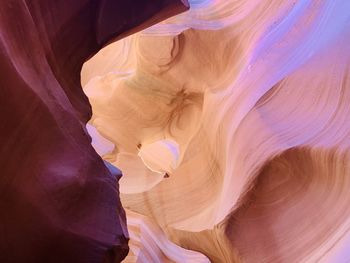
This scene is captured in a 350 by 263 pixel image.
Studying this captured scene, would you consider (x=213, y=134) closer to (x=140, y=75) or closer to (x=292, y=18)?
(x=292, y=18)

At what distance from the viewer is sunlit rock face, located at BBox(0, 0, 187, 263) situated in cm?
100

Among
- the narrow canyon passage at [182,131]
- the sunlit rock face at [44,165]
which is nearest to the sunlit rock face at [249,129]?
the narrow canyon passage at [182,131]

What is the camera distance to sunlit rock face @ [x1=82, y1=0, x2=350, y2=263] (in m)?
1.52

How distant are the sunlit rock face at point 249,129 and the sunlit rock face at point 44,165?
1.81ft

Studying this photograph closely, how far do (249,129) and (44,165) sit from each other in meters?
0.89

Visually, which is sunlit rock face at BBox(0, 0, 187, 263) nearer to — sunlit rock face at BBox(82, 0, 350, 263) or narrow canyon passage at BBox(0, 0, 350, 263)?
narrow canyon passage at BBox(0, 0, 350, 263)

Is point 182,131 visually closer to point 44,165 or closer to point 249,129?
point 249,129

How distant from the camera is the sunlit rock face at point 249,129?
5.00 ft

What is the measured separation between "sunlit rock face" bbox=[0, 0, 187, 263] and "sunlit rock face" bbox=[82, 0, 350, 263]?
551 millimetres

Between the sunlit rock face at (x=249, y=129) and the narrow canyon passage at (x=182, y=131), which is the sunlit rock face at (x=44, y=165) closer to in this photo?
the narrow canyon passage at (x=182, y=131)

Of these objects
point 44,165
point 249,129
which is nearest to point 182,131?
point 249,129

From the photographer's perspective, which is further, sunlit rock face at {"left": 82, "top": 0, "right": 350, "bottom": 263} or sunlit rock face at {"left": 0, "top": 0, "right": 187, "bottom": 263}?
sunlit rock face at {"left": 82, "top": 0, "right": 350, "bottom": 263}

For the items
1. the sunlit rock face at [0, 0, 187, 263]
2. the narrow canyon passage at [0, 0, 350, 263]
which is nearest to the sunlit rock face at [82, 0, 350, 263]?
the narrow canyon passage at [0, 0, 350, 263]

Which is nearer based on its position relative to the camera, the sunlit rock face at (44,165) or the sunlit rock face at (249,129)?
the sunlit rock face at (44,165)
